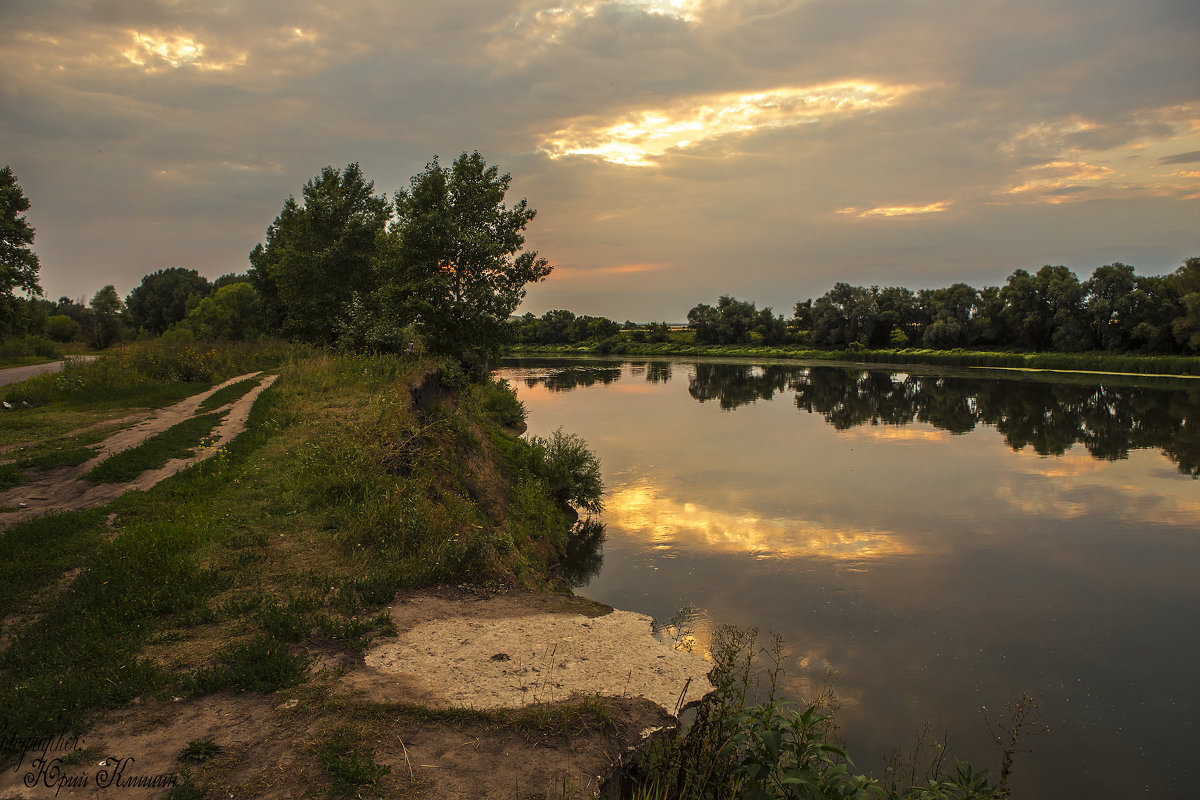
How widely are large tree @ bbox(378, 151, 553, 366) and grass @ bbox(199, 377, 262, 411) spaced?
7.92 metres

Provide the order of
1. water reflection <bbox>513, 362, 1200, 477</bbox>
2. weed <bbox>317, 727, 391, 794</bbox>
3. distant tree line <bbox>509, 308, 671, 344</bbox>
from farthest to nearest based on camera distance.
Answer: distant tree line <bbox>509, 308, 671, 344</bbox> < water reflection <bbox>513, 362, 1200, 477</bbox> < weed <bbox>317, 727, 391, 794</bbox>

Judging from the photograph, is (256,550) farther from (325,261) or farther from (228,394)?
(325,261)

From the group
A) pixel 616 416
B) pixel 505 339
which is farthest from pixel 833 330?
pixel 505 339

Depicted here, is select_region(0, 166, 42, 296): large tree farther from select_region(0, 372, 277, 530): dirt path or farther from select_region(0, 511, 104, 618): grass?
select_region(0, 511, 104, 618): grass

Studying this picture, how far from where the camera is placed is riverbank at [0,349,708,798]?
14.4ft

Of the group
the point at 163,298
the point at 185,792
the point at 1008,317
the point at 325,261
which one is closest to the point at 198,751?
the point at 185,792

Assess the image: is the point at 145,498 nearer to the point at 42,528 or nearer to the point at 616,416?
the point at 42,528

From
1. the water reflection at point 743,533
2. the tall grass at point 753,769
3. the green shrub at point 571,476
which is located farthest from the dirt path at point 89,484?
the water reflection at point 743,533

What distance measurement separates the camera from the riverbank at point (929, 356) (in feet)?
177

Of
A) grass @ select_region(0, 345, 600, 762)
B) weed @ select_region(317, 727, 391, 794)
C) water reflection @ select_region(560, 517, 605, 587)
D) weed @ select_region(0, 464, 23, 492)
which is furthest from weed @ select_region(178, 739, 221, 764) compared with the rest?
water reflection @ select_region(560, 517, 605, 587)

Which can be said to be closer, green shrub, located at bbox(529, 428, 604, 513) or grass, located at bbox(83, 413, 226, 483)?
grass, located at bbox(83, 413, 226, 483)

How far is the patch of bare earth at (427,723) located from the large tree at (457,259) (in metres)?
20.8

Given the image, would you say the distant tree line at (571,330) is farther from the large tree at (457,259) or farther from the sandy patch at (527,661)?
the sandy patch at (527,661)

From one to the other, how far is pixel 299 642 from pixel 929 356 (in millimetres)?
86779
